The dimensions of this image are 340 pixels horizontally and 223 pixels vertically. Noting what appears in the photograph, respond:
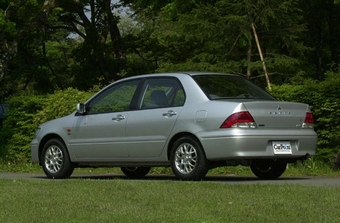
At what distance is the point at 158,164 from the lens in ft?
47.6

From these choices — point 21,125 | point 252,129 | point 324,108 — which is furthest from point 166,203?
point 21,125

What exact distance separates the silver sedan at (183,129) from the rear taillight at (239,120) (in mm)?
14

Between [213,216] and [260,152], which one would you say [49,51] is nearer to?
[260,152]

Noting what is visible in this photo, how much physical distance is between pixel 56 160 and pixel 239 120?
3873 millimetres

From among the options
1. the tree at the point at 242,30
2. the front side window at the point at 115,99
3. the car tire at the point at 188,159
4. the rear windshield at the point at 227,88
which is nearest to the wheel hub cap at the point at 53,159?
the front side window at the point at 115,99

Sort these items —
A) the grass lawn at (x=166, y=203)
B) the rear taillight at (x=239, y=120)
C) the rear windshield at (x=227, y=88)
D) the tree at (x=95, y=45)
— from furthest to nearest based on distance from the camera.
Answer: the tree at (x=95, y=45)
the rear windshield at (x=227, y=88)
the rear taillight at (x=239, y=120)
the grass lawn at (x=166, y=203)

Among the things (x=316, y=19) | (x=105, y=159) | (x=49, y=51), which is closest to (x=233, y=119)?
(x=105, y=159)

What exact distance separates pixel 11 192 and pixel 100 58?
31685 mm

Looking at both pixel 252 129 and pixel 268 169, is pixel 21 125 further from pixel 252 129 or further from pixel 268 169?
pixel 252 129

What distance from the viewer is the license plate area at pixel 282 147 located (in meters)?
13.6

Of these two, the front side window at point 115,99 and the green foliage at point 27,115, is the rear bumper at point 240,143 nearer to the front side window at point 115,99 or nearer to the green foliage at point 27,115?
the front side window at point 115,99

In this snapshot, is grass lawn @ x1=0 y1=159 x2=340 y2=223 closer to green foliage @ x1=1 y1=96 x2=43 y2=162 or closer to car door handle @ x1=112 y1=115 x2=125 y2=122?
car door handle @ x1=112 y1=115 x2=125 y2=122

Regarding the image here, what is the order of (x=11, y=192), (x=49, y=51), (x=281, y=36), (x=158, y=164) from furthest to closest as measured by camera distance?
(x=49, y=51) → (x=281, y=36) → (x=158, y=164) → (x=11, y=192)

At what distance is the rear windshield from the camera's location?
14.1m
